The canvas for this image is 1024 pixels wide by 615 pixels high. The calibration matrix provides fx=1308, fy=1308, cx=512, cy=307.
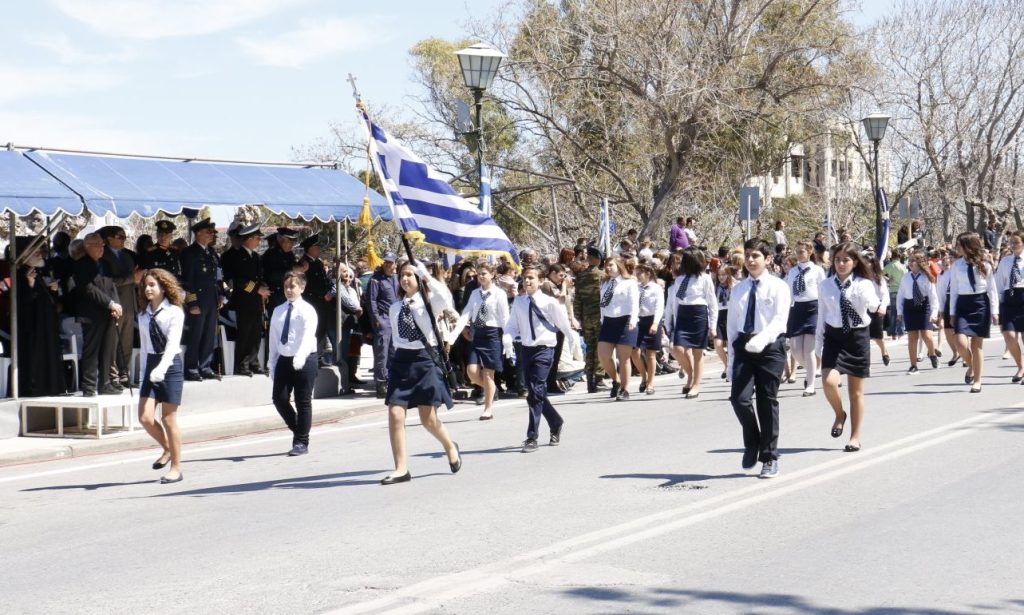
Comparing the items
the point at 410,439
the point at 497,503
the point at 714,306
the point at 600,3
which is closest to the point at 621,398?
the point at 714,306

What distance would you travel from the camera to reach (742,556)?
7309 millimetres

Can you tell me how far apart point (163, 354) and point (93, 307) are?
4.40 meters

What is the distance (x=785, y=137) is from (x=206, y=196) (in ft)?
74.0

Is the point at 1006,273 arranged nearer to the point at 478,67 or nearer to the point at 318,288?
the point at 478,67

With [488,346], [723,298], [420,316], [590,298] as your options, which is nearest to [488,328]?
[488,346]

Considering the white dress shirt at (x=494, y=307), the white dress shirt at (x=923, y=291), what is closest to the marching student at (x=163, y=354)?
the white dress shirt at (x=494, y=307)

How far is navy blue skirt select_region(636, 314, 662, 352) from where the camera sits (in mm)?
16875

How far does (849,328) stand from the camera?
1124cm

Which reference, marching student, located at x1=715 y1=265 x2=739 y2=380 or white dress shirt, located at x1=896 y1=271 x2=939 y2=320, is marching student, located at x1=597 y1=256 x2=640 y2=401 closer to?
marching student, located at x1=715 y1=265 x2=739 y2=380

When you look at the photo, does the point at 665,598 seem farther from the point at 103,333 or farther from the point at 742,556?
the point at 103,333

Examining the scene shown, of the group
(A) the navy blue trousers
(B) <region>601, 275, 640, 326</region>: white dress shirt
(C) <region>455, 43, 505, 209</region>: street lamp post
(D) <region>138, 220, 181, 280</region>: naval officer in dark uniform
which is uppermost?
(C) <region>455, 43, 505, 209</region>: street lamp post

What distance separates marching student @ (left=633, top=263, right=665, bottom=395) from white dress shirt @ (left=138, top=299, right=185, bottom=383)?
7.18 meters

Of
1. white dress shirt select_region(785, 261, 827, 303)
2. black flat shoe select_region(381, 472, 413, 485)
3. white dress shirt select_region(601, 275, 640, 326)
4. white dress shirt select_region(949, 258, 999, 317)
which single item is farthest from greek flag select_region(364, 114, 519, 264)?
white dress shirt select_region(949, 258, 999, 317)

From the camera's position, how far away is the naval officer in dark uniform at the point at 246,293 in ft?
55.0
